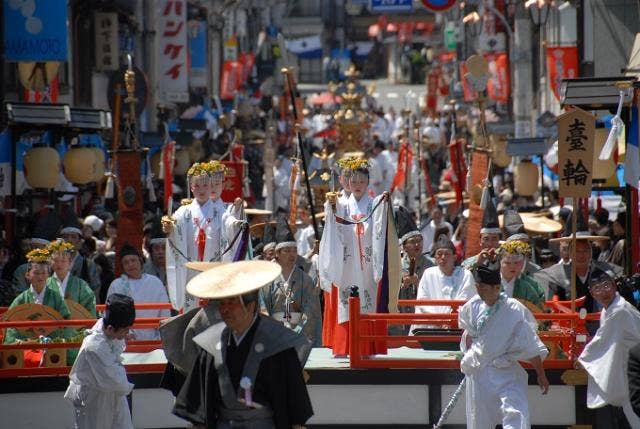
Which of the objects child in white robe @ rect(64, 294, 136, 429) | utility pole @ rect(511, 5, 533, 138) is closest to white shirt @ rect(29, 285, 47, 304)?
child in white robe @ rect(64, 294, 136, 429)

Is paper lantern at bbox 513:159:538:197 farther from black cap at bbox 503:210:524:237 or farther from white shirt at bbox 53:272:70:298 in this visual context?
white shirt at bbox 53:272:70:298

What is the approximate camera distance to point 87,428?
379 inches

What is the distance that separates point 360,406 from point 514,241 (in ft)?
5.89

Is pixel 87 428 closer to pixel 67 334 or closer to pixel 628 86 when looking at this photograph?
pixel 67 334

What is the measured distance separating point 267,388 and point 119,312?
170cm

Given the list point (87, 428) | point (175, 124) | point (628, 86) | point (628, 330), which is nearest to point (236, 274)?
point (87, 428)

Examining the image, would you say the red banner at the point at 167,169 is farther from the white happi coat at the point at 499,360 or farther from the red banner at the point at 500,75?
the red banner at the point at 500,75

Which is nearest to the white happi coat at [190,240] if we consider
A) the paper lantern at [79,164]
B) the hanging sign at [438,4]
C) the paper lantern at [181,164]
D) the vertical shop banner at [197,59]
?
the paper lantern at [79,164]

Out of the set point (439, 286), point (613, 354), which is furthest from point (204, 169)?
point (613, 354)

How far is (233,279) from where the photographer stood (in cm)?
776

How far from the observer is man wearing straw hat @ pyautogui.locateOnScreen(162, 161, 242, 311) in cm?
1271

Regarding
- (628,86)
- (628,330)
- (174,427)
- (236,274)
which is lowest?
(174,427)

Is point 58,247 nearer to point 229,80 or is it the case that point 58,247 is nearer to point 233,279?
point 233,279

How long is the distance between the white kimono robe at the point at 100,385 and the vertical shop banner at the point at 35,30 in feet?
36.6
